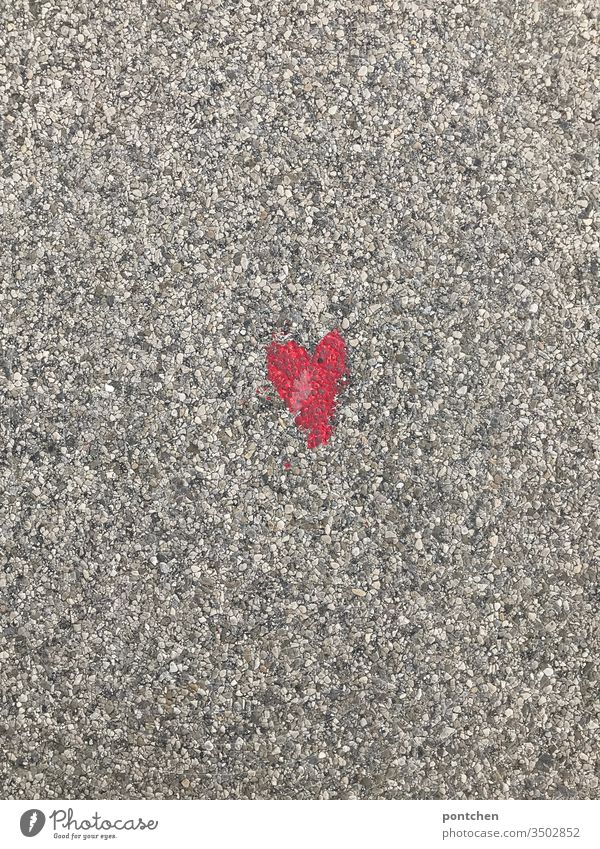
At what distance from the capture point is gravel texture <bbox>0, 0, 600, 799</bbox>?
1459 mm

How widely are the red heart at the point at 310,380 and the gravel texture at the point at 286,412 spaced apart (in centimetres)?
3

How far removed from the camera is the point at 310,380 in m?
1.51

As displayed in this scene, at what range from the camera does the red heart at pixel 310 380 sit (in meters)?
1.50

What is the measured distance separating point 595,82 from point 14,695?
1913mm
